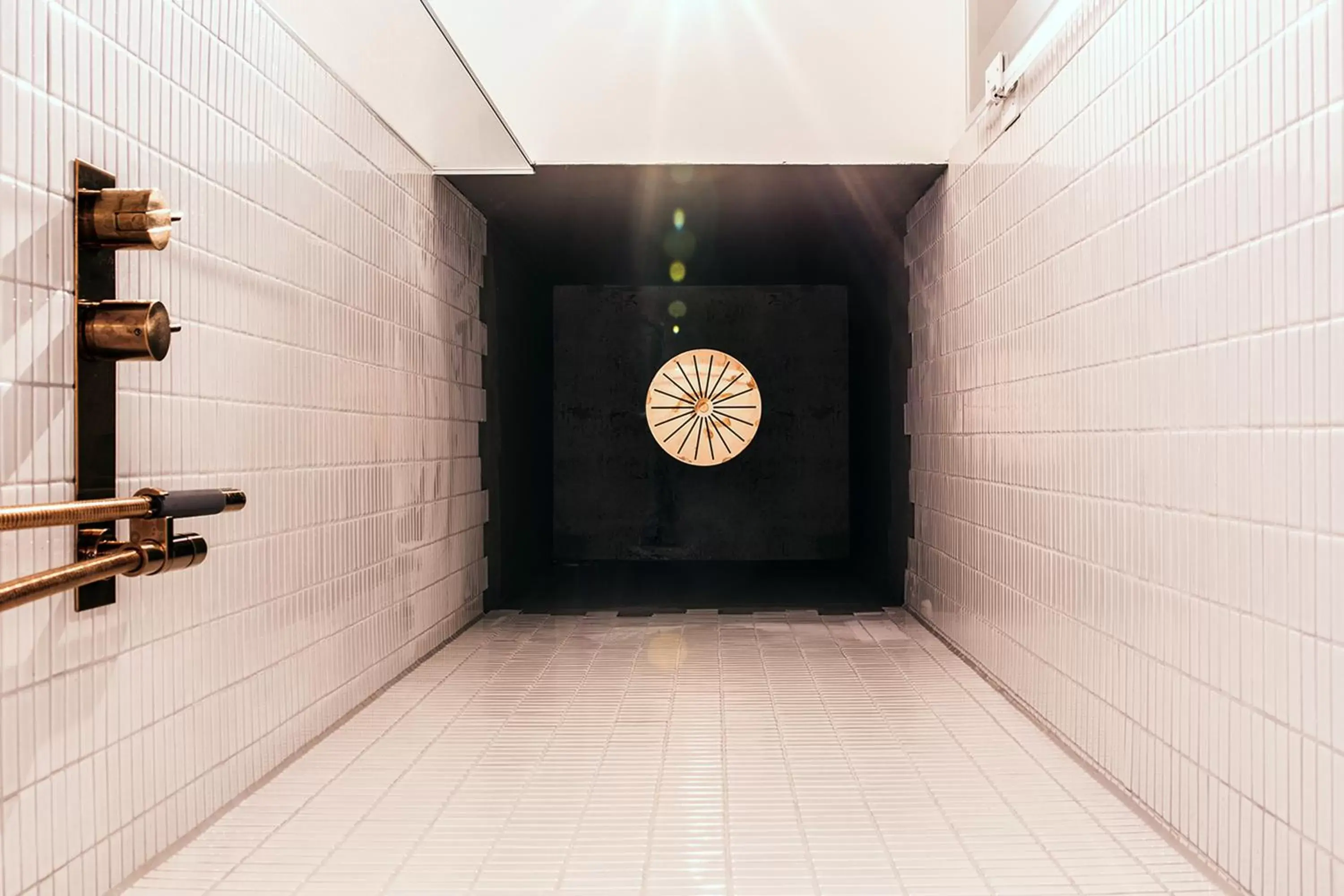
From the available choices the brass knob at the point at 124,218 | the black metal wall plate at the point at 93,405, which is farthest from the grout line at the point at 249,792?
the brass knob at the point at 124,218

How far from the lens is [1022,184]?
2799 millimetres

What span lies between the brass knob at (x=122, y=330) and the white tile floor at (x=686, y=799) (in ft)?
2.92

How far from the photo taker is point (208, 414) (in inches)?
81.0

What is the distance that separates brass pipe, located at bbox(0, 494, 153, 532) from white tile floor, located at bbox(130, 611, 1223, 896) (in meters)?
0.66

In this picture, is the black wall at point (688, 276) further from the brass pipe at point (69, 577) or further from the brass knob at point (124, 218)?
the brass pipe at point (69, 577)

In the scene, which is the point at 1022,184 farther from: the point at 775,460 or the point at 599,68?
the point at 775,460

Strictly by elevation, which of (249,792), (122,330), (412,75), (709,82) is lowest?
(249,792)

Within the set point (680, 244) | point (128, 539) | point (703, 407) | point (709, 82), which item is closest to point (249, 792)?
point (128, 539)

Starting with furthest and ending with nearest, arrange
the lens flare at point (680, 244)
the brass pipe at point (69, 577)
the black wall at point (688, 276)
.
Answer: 1. the lens flare at point (680, 244)
2. the black wall at point (688, 276)
3. the brass pipe at point (69, 577)

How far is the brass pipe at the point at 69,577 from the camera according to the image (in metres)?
1.21

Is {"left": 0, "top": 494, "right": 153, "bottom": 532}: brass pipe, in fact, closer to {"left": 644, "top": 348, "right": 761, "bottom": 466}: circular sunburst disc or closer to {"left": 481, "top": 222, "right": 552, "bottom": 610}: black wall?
{"left": 481, "top": 222, "right": 552, "bottom": 610}: black wall

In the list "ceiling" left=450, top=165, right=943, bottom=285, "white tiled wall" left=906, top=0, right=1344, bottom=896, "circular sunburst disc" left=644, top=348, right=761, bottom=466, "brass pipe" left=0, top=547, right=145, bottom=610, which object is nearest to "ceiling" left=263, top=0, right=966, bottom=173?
"ceiling" left=450, top=165, right=943, bottom=285

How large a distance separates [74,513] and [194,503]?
0.29 metres

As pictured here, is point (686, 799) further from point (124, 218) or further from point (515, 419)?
point (515, 419)
